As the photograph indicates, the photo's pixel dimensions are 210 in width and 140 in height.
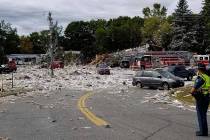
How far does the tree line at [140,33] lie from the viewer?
11150 centimetres

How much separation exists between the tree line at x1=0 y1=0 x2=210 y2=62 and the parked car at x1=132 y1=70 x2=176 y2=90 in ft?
209

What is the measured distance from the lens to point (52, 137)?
13852mm

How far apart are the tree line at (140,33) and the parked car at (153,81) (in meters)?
63.6

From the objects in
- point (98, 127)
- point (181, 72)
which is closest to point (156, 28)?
point (181, 72)

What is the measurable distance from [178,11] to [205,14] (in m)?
6.12

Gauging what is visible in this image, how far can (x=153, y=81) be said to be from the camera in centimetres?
4353

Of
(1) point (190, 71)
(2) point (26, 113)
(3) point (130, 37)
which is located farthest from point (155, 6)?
(2) point (26, 113)

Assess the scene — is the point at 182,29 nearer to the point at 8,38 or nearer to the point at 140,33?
the point at 140,33

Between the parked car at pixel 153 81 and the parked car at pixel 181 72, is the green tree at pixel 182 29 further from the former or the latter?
the parked car at pixel 153 81

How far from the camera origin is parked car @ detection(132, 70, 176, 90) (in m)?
42.8

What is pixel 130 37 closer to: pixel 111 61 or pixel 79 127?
pixel 111 61

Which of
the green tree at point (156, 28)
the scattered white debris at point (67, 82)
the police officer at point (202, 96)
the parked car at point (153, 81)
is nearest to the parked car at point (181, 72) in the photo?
the scattered white debris at point (67, 82)

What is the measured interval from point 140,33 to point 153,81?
107565 millimetres

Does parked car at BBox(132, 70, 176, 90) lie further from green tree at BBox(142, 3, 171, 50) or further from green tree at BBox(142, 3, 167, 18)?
green tree at BBox(142, 3, 167, 18)
